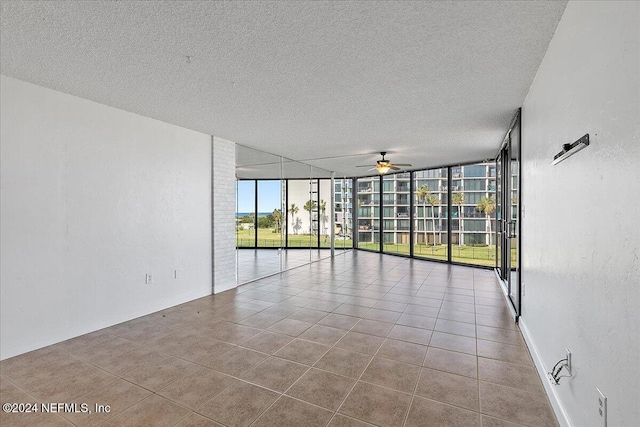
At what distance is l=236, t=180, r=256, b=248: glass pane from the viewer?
5898 millimetres

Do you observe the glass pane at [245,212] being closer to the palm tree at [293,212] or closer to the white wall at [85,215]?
the white wall at [85,215]

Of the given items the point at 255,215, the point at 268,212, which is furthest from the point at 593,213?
the point at 268,212

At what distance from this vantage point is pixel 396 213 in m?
9.65

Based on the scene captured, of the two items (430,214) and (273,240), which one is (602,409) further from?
(430,214)

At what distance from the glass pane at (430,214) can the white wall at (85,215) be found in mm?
6268

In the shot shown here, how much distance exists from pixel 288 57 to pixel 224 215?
137 inches

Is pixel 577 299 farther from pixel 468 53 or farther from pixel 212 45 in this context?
pixel 212 45

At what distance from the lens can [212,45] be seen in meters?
2.36

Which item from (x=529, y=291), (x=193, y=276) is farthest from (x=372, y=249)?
(x=529, y=291)

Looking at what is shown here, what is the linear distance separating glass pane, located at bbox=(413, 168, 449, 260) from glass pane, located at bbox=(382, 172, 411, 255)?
325mm

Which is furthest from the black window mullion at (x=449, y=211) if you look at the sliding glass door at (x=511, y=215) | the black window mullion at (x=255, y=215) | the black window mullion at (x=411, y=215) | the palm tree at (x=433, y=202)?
the black window mullion at (x=255, y=215)

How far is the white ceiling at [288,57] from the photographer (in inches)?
77.9

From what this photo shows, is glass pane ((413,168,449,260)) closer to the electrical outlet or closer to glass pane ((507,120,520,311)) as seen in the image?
glass pane ((507,120,520,311))

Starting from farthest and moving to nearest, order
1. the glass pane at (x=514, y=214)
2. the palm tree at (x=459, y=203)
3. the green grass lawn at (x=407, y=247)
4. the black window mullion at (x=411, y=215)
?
1. the black window mullion at (x=411, y=215)
2. the palm tree at (x=459, y=203)
3. the green grass lawn at (x=407, y=247)
4. the glass pane at (x=514, y=214)
